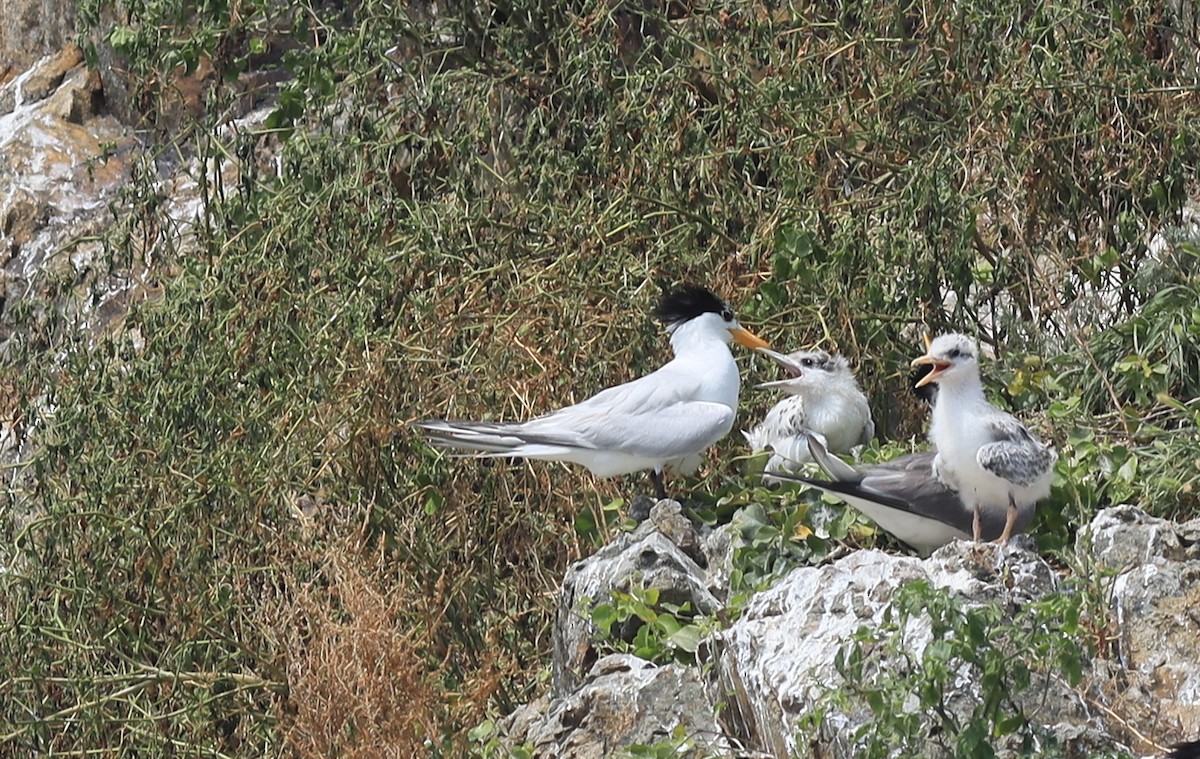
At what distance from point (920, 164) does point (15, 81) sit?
7637mm

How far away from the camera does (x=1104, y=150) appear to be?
704 centimetres

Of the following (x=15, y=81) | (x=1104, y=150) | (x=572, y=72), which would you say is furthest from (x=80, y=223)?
(x=1104, y=150)

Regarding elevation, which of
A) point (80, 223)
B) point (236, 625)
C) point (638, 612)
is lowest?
point (80, 223)

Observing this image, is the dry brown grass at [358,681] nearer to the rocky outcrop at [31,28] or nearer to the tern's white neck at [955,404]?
the tern's white neck at [955,404]

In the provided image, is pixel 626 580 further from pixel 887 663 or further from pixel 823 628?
pixel 887 663

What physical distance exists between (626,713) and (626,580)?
504 millimetres

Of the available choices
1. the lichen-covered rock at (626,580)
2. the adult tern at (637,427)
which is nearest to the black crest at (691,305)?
the adult tern at (637,427)

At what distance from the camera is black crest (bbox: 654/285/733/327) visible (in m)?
6.36

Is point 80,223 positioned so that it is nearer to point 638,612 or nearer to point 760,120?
point 760,120

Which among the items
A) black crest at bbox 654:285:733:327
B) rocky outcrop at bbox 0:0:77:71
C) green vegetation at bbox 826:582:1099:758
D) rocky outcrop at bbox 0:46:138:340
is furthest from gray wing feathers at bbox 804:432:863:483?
rocky outcrop at bbox 0:0:77:71

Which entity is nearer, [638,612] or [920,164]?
[638,612]

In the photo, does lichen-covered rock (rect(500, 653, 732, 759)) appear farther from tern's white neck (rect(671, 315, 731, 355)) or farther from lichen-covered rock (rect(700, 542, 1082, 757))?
tern's white neck (rect(671, 315, 731, 355))

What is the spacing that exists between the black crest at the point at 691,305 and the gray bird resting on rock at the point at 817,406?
0.68 feet

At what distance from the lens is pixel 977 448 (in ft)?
18.0
